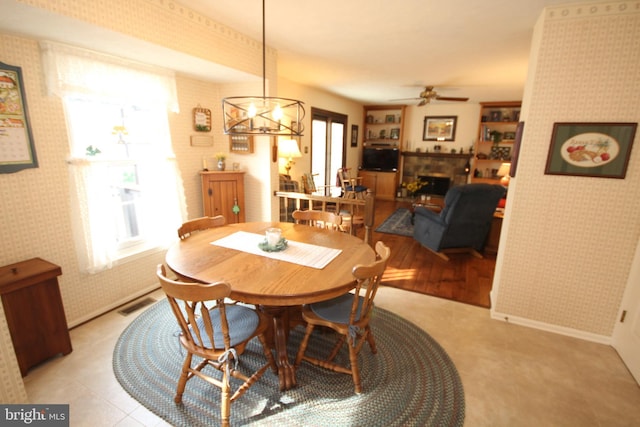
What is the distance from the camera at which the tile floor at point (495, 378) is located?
169 cm

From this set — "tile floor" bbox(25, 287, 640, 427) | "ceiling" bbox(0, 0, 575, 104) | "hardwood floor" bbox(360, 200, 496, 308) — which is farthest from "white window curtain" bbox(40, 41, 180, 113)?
"hardwood floor" bbox(360, 200, 496, 308)

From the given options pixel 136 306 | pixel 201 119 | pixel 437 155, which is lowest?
pixel 136 306

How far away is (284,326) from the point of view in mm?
1993

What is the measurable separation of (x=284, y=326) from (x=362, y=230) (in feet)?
9.63

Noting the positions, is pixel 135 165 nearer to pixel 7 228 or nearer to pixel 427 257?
pixel 7 228

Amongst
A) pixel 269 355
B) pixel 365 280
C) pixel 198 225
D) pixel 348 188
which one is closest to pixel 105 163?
pixel 198 225

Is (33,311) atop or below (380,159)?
below

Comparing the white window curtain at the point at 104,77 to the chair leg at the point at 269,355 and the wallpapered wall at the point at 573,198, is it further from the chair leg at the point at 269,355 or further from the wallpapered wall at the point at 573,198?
the wallpapered wall at the point at 573,198

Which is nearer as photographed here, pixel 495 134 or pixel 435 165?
pixel 495 134

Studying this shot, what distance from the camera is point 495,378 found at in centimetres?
197

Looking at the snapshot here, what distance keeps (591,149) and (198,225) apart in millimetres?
3007

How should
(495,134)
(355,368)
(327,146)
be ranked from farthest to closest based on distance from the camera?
(495,134), (327,146), (355,368)

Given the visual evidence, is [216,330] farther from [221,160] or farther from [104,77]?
[221,160]

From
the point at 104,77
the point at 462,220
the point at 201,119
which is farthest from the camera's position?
the point at 462,220
